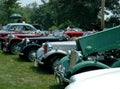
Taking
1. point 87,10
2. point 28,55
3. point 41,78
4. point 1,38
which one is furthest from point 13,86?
point 87,10

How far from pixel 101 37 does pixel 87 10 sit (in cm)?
5308

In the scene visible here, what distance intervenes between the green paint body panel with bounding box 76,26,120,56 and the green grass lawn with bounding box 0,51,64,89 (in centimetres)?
125

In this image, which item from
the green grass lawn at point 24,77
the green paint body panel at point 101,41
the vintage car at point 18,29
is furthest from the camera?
the vintage car at point 18,29

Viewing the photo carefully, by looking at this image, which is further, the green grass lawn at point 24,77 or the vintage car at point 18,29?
the vintage car at point 18,29

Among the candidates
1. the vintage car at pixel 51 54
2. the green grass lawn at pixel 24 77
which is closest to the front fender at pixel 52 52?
the vintage car at pixel 51 54

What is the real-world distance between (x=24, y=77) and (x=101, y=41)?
2819mm

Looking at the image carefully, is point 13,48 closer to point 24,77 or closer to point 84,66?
point 24,77

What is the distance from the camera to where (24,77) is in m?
11.1

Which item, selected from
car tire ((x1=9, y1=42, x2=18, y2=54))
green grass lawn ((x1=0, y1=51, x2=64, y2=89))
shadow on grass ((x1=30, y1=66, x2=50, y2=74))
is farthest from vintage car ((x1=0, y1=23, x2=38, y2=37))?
shadow on grass ((x1=30, y1=66, x2=50, y2=74))

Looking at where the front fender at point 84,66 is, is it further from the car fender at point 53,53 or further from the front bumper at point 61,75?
the car fender at point 53,53

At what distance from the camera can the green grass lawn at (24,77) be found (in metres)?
9.71

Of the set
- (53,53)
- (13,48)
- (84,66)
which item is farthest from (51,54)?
(13,48)

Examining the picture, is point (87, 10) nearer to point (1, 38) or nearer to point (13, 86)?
point (1, 38)

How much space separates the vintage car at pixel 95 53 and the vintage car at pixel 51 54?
1884 mm
